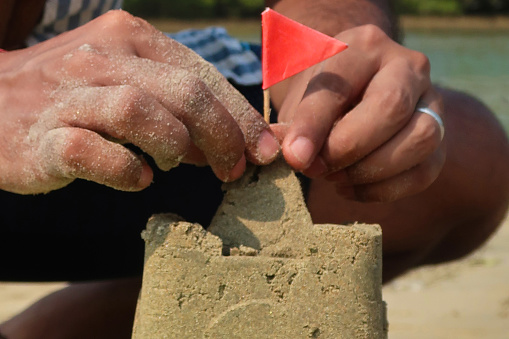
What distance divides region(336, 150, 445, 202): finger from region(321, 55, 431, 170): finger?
0.38ft

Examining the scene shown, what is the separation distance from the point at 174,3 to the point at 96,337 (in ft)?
75.8

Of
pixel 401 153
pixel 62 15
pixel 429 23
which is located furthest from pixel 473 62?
pixel 401 153

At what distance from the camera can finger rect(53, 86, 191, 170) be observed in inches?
56.9

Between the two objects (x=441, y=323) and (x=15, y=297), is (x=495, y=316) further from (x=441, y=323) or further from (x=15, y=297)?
(x=15, y=297)

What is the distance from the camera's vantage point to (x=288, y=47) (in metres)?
1.78

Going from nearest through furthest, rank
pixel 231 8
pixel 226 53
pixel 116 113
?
pixel 116 113 < pixel 226 53 < pixel 231 8

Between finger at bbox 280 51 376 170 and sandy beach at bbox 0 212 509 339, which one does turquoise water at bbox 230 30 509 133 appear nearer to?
sandy beach at bbox 0 212 509 339

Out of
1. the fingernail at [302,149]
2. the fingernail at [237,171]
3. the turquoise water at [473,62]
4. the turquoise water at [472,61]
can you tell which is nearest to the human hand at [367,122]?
the fingernail at [302,149]

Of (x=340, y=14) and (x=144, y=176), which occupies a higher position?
(x=340, y=14)

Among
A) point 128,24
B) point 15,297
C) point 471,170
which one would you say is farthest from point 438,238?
point 15,297

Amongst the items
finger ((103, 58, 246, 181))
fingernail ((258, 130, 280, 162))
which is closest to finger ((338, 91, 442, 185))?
fingernail ((258, 130, 280, 162))

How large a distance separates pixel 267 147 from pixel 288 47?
30cm

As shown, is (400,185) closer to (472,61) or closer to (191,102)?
(191,102)

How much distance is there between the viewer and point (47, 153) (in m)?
1.48
